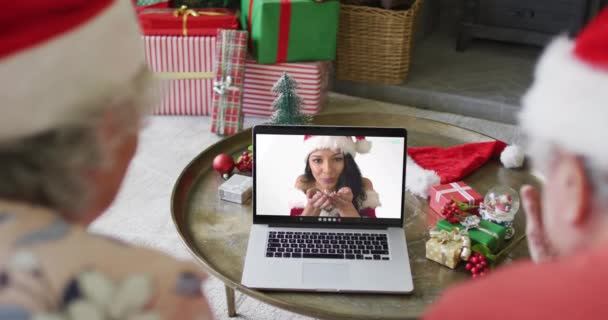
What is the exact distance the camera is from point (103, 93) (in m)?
0.65

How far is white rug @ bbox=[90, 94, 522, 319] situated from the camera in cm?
195

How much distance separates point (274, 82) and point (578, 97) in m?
2.24

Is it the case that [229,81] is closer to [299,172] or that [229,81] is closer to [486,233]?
[299,172]

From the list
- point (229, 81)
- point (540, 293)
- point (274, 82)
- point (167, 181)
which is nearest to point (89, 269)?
point (540, 293)

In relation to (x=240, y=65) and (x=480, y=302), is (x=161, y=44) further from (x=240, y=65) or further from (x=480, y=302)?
(x=480, y=302)

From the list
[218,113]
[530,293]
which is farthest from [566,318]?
[218,113]

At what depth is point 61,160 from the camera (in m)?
0.63

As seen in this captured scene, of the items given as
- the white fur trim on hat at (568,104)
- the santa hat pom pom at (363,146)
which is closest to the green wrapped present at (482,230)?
the santa hat pom pom at (363,146)

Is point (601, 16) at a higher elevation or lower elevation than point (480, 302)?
higher

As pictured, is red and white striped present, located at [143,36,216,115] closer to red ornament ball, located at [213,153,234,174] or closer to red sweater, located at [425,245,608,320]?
red ornament ball, located at [213,153,234,174]

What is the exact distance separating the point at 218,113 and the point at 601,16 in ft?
7.24

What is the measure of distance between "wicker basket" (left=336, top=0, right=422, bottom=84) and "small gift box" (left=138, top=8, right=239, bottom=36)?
56cm

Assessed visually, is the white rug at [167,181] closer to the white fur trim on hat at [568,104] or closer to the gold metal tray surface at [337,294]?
the gold metal tray surface at [337,294]

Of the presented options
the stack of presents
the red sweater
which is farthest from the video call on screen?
the stack of presents
